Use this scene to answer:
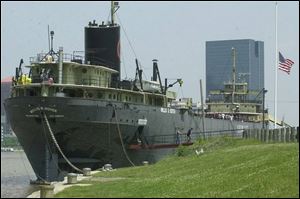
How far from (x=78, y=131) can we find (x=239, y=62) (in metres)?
49.5

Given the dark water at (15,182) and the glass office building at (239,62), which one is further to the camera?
the glass office building at (239,62)

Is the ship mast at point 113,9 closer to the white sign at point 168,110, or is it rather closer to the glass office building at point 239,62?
the white sign at point 168,110

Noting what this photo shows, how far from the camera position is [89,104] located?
1436 inches

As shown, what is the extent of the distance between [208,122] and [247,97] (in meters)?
26.1

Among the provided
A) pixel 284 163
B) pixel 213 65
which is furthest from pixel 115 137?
pixel 213 65

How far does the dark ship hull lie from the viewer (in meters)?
36.0

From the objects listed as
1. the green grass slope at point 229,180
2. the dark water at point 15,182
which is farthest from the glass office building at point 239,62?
the green grass slope at point 229,180

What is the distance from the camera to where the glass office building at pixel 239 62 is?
78625 millimetres

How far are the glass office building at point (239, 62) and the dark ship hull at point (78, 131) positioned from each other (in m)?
38.9

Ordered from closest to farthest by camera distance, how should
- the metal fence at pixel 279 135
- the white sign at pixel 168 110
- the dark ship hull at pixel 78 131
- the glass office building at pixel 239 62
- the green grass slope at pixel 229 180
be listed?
the green grass slope at pixel 229 180, the metal fence at pixel 279 135, the dark ship hull at pixel 78 131, the white sign at pixel 168 110, the glass office building at pixel 239 62

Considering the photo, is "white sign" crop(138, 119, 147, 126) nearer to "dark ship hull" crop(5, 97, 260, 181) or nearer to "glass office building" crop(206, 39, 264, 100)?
"dark ship hull" crop(5, 97, 260, 181)

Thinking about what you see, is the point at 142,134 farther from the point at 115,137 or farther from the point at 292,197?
the point at 292,197

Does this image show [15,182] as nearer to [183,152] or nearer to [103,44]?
[183,152]

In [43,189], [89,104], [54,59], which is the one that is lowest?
[43,189]
